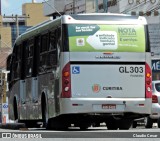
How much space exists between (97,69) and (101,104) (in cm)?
101

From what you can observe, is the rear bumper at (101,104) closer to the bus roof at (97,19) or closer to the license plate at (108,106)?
the license plate at (108,106)

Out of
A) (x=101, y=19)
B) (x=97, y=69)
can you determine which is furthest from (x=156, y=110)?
(x=101, y=19)

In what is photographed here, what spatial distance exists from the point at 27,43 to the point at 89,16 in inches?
164

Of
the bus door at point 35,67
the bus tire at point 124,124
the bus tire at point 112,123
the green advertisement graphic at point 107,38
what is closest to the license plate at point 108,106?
the green advertisement graphic at point 107,38

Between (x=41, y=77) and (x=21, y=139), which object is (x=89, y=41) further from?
(x=21, y=139)

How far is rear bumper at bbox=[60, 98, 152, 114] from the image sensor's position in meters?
22.2

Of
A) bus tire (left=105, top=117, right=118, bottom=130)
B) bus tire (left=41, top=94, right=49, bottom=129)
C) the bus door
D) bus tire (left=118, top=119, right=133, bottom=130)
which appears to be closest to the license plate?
bus tire (left=105, top=117, right=118, bottom=130)

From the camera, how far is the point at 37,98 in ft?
82.5

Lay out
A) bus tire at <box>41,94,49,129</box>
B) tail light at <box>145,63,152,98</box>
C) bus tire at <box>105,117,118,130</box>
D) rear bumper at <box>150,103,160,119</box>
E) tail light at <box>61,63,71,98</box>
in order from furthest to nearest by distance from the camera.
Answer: rear bumper at <box>150,103,160,119</box> < bus tire at <box>105,117,118,130</box> < bus tire at <box>41,94,49,129</box> < tail light at <box>145,63,152,98</box> < tail light at <box>61,63,71,98</box>

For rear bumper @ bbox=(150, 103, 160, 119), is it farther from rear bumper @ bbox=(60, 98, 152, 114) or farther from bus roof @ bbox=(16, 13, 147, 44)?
bus roof @ bbox=(16, 13, 147, 44)

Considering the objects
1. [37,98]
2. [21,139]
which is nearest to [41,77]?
[37,98]

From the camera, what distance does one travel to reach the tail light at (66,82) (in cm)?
2217

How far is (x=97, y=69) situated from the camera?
22406 millimetres

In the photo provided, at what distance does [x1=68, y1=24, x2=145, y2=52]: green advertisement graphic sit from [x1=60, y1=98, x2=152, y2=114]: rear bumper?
1439 millimetres
